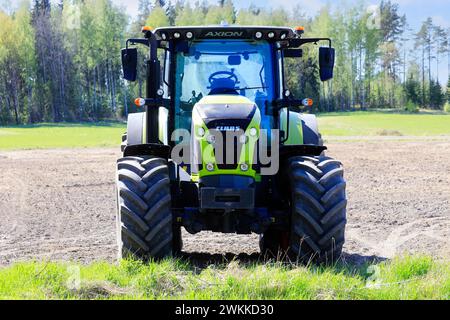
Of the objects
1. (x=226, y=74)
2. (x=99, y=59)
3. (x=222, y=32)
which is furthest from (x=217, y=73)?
(x=99, y=59)

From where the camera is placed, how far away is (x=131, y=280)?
5.40m

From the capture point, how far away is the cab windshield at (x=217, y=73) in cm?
729

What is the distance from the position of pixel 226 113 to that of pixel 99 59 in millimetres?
57106

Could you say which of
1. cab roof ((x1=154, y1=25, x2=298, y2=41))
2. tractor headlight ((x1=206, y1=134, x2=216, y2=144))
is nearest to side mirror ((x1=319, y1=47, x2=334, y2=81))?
cab roof ((x1=154, y1=25, x2=298, y2=41))

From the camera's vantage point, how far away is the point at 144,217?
623 centimetres

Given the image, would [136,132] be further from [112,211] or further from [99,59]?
[99,59]


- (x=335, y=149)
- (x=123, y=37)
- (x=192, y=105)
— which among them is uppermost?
(x=123, y=37)

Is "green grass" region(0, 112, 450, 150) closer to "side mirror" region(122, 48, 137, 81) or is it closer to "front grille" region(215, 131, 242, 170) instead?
"side mirror" region(122, 48, 137, 81)

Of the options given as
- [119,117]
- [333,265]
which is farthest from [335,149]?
[119,117]

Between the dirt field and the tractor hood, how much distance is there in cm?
220

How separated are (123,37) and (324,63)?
5801 centimetres

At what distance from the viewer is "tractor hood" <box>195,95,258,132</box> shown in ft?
20.7
